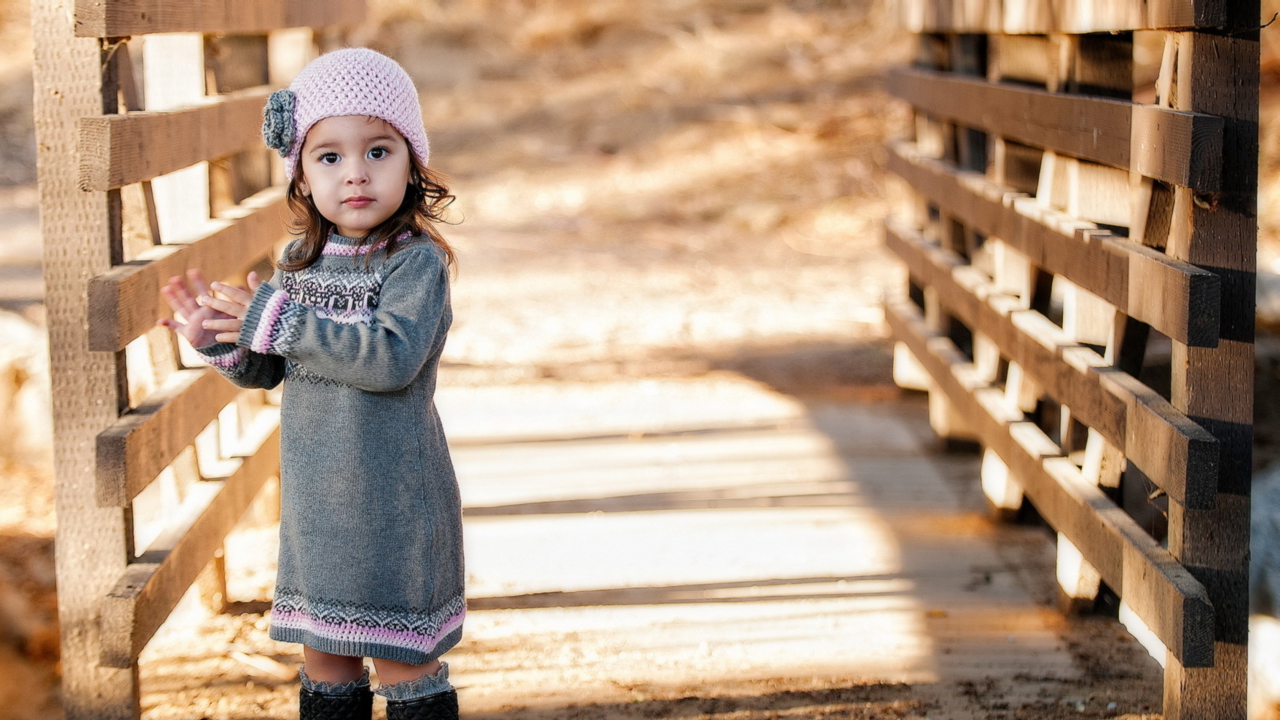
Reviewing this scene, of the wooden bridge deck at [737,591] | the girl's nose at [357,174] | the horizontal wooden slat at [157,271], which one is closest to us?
the girl's nose at [357,174]

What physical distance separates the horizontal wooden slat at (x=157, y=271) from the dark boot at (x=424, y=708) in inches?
35.9

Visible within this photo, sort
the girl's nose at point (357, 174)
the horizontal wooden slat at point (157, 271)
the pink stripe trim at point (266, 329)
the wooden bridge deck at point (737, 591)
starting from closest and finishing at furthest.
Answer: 1. the pink stripe trim at point (266, 329)
2. the girl's nose at point (357, 174)
3. the horizontal wooden slat at point (157, 271)
4. the wooden bridge deck at point (737, 591)

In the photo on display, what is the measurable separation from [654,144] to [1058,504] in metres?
10.5

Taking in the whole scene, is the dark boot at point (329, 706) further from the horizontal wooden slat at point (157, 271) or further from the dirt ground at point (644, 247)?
the horizontal wooden slat at point (157, 271)

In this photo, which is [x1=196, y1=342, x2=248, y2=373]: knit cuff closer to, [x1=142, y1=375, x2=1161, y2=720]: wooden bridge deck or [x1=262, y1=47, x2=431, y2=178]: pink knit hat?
[x1=262, y1=47, x2=431, y2=178]: pink knit hat

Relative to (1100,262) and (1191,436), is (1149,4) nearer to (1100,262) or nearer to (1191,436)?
(1100,262)

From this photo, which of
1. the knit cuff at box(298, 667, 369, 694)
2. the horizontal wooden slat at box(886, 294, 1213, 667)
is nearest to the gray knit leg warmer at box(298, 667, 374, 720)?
the knit cuff at box(298, 667, 369, 694)

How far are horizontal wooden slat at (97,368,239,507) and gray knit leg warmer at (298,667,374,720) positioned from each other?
536mm

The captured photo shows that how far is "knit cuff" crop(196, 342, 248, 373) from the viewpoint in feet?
8.52

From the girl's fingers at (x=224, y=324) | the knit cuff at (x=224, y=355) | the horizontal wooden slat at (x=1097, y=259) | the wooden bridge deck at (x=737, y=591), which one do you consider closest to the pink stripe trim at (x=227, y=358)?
the knit cuff at (x=224, y=355)

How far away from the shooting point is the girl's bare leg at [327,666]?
110 inches

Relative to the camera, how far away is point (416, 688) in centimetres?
275

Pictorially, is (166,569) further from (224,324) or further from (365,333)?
(365,333)

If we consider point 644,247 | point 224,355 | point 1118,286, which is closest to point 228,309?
point 224,355
